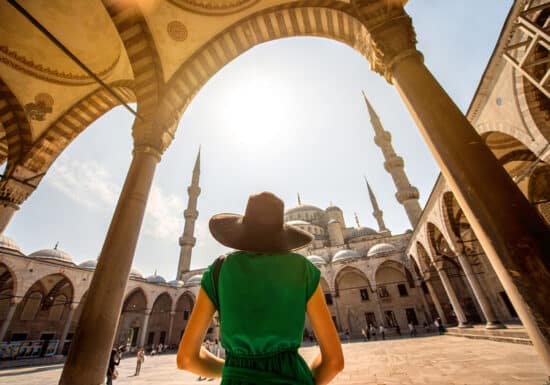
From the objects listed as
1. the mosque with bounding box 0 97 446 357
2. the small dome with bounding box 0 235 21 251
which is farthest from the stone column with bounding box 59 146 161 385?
the small dome with bounding box 0 235 21 251

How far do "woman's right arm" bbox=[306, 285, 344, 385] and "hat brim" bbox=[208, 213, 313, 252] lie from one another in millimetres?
228

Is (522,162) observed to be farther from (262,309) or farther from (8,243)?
(8,243)

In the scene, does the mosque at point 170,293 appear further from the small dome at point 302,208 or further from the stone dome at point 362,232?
the small dome at point 302,208

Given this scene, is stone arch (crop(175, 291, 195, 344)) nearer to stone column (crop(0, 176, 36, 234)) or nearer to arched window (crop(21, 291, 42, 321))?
arched window (crop(21, 291, 42, 321))

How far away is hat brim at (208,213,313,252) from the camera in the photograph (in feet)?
3.22

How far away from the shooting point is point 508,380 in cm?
366

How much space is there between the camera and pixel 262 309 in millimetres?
845

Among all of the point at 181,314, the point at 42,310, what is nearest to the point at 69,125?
the point at 42,310

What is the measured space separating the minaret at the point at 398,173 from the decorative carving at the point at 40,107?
2171 cm

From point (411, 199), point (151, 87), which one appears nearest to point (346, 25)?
point (151, 87)

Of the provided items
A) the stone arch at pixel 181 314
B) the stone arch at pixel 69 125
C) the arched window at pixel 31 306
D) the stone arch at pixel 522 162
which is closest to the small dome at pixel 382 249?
the stone arch at pixel 522 162

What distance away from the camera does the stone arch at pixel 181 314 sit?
76.5 ft

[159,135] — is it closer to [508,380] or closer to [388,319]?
[508,380]

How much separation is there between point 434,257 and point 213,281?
1520 centimetres
